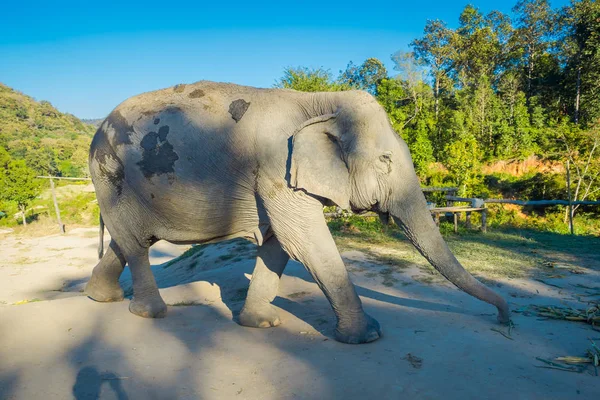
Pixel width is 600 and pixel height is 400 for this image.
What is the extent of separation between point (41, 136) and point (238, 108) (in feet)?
260

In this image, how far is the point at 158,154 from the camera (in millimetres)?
3943

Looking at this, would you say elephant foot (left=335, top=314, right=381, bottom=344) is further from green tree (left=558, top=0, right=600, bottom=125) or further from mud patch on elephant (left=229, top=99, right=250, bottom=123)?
green tree (left=558, top=0, right=600, bottom=125)

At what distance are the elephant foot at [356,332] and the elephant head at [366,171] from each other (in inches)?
33.0

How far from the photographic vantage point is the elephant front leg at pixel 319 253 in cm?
362

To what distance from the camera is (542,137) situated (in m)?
25.4

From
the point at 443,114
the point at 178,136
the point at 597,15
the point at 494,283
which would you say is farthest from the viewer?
the point at 443,114

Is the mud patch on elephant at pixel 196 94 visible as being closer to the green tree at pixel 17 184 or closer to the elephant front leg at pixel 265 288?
the elephant front leg at pixel 265 288

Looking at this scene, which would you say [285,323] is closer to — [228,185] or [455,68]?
[228,185]

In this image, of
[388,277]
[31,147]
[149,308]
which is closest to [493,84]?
[388,277]

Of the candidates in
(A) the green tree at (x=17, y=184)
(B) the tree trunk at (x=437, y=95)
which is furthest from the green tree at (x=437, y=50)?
(A) the green tree at (x=17, y=184)

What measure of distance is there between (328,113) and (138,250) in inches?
101

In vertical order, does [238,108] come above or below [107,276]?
above

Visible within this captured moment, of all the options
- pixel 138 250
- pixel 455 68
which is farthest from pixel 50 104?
pixel 138 250

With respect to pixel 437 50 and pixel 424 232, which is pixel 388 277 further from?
pixel 437 50
